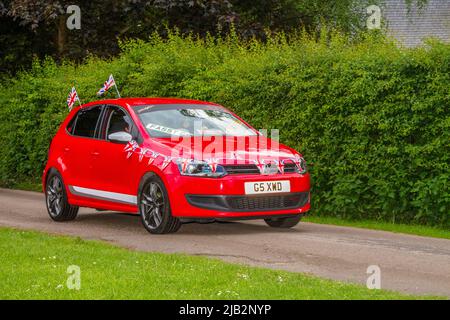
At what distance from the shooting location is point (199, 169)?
12.3 metres

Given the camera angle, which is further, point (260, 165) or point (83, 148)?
point (83, 148)

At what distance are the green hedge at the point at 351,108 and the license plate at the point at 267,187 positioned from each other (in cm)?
212

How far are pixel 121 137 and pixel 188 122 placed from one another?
0.97 meters

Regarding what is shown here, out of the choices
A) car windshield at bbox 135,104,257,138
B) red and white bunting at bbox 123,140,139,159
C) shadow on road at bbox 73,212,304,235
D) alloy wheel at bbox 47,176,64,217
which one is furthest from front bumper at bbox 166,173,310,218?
alloy wheel at bbox 47,176,64,217

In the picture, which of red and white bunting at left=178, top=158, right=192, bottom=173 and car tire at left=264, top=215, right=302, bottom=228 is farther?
car tire at left=264, top=215, right=302, bottom=228

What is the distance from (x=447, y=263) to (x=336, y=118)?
183 inches

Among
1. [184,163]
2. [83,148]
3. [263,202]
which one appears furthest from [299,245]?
[83,148]

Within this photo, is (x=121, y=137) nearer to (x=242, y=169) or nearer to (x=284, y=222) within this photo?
(x=242, y=169)

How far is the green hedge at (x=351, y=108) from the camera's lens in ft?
45.0

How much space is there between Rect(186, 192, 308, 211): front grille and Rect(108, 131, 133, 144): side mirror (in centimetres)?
148

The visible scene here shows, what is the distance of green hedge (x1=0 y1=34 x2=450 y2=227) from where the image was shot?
13703mm

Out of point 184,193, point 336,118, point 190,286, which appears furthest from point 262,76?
A: point 190,286

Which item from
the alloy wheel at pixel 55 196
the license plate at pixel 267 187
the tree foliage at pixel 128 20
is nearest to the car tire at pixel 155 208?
the license plate at pixel 267 187

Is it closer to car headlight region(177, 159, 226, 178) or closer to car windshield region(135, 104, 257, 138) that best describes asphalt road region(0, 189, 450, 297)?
car headlight region(177, 159, 226, 178)
